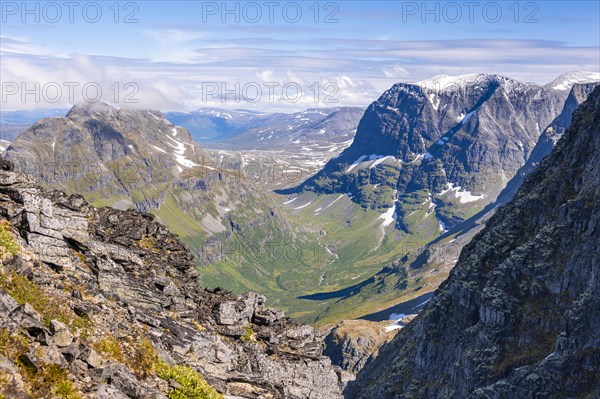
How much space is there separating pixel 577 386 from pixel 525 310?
2960 centimetres

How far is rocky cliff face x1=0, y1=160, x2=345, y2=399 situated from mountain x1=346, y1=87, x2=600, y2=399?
6851cm

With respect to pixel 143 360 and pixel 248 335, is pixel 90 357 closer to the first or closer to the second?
pixel 143 360

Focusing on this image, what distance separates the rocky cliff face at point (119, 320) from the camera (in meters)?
35.2

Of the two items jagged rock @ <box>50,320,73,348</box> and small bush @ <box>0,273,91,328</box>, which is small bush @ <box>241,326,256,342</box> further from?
jagged rock @ <box>50,320,73,348</box>

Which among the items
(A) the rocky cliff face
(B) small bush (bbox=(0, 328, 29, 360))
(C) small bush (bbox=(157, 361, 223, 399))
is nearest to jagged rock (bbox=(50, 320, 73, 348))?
(A) the rocky cliff face

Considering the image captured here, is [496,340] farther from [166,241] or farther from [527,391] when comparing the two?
[166,241]

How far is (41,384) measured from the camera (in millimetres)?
33156

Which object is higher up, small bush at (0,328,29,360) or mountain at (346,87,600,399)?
small bush at (0,328,29,360)

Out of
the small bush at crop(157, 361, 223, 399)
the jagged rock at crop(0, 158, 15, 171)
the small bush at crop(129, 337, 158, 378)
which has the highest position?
the jagged rock at crop(0, 158, 15, 171)

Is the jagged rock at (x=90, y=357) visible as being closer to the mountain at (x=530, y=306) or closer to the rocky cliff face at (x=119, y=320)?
the rocky cliff face at (x=119, y=320)

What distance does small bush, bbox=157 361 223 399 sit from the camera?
4286cm

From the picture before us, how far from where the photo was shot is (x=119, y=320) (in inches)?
1873

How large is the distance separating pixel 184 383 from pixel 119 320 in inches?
308

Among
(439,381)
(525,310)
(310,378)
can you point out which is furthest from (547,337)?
(310,378)
